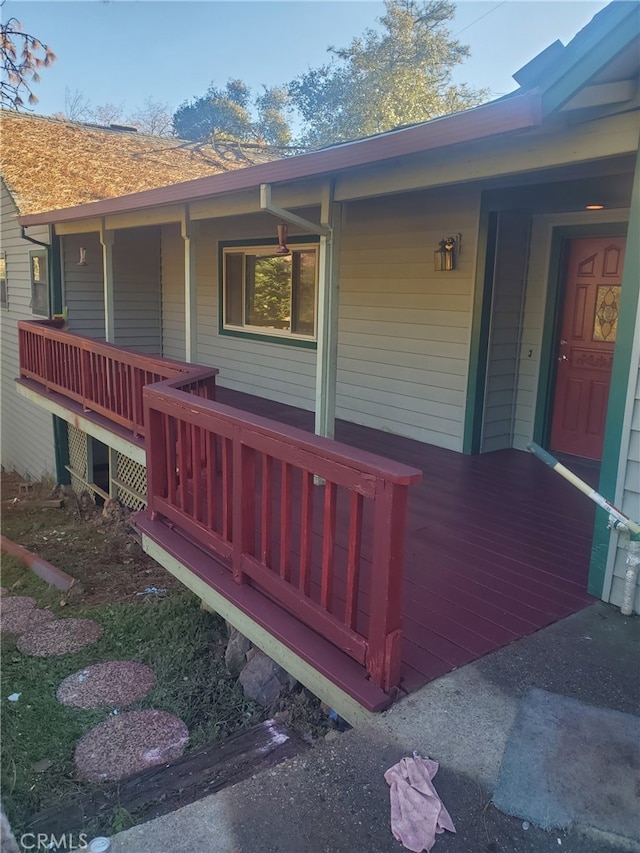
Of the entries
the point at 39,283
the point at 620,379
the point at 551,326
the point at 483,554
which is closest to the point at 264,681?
the point at 483,554

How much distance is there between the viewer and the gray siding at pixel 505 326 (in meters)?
5.80

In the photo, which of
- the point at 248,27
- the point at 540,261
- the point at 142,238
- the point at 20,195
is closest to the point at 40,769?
the point at 540,261

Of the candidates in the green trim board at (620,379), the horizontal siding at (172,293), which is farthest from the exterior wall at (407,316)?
the horizontal siding at (172,293)

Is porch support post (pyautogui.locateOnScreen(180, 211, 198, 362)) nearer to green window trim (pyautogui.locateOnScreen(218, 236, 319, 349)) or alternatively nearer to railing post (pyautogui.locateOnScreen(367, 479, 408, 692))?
green window trim (pyautogui.locateOnScreen(218, 236, 319, 349))

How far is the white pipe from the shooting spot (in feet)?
10.3

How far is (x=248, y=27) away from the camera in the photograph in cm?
2967

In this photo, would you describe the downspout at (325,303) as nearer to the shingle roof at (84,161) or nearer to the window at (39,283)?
the window at (39,283)

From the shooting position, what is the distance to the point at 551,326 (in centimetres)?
586

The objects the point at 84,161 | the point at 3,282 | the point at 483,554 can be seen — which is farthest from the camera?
the point at 3,282

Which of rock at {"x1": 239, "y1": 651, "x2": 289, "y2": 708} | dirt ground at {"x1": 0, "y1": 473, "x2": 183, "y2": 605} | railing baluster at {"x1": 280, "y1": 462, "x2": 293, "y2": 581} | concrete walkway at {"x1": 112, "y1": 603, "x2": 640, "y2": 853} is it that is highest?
railing baluster at {"x1": 280, "y1": 462, "x2": 293, "y2": 581}

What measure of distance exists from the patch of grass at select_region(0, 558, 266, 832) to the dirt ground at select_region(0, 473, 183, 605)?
2.08 feet

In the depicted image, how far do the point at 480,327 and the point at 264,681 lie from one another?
3.56 meters

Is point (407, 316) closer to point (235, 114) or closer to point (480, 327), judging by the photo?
point (480, 327)

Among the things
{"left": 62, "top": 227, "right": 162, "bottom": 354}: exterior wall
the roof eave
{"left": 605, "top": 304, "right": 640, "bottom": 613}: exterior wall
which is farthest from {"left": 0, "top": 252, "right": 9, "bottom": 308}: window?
{"left": 605, "top": 304, "right": 640, "bottom": 613}: exterior wall
